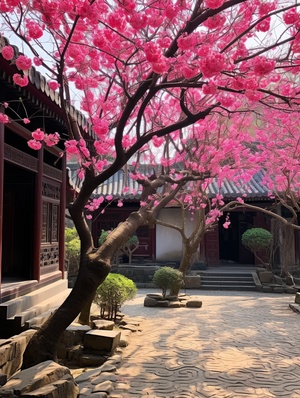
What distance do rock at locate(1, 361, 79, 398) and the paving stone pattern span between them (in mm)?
721

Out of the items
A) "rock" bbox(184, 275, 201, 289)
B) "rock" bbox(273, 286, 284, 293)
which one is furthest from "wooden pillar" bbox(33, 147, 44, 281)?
"rock" bbox(273, 286, 284, 293)

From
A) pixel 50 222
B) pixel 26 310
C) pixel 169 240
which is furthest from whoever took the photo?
pixel 169 240

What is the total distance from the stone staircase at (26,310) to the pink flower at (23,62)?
315 cm

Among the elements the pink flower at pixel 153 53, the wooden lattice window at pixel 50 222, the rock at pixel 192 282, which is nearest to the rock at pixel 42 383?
the pink flower at pixel 153 53

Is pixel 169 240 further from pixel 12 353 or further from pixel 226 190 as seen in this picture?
pixel 12 353

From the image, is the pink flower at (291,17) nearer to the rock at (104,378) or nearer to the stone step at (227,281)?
the rock at (104,378)

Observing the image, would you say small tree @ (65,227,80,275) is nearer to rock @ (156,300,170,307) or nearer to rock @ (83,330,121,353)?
rock @ (156,300,170,307)

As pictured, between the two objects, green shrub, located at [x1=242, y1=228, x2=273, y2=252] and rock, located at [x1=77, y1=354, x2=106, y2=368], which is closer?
rock, located at [x1=77, y1=354, x2=106, y2=368]

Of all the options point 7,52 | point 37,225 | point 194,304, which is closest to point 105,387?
point 37,225

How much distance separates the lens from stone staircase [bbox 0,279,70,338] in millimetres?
5223

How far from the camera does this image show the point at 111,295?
7805mm

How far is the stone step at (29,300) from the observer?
5.23m

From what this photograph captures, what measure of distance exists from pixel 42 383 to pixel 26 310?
235cm

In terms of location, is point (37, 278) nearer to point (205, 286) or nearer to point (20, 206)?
point (20, 206)
